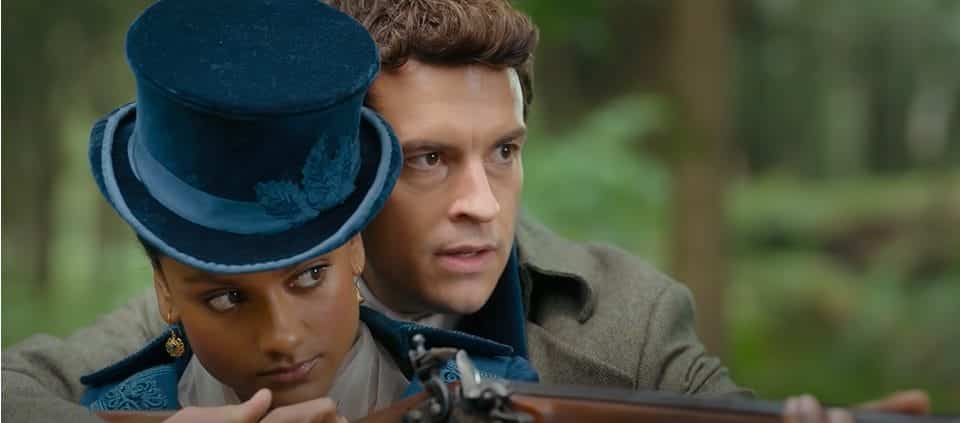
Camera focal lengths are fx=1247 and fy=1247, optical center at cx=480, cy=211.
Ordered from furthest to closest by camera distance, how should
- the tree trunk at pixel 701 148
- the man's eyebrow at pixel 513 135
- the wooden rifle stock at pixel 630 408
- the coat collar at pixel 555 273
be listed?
the tree trunk at pixel 701 148
the coat collar at pixel 555 273
the man's eyebrow at pixel 513 135
the wooden rifle stock at pixel 630 408

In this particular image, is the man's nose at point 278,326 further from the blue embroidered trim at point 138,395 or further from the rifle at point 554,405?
the blue embroidered trim at point 138,395

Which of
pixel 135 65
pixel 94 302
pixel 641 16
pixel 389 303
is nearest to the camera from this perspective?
pixel 135 65

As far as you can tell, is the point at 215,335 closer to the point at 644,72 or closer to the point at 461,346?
the point at 461,346

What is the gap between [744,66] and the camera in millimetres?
9680

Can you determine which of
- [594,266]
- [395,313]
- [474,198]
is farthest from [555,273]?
[474,198]

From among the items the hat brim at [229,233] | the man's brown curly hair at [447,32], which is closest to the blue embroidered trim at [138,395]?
the hat brim at [229,233]

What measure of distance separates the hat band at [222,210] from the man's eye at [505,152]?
535mm

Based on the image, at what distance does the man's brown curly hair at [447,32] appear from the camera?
103 inches

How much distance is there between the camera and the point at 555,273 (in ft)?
10.1

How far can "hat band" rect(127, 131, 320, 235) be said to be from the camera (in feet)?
7.48

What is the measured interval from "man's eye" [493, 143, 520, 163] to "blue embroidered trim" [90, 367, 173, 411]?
0.84 meters

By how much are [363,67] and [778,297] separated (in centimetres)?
898

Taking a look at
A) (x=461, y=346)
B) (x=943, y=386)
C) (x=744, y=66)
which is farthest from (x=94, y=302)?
(x=461, y=346)

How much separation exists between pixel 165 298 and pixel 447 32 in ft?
2.61
